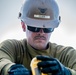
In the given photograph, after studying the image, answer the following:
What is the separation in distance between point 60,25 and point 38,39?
1215 millimetres

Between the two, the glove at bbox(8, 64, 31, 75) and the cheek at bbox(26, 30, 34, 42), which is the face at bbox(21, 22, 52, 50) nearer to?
the cheek at bbox(26, 30, 34, 42)

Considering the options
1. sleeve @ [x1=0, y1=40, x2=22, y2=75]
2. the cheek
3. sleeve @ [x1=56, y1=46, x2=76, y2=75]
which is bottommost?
sleeve @ [x1=56, y1=46, x2=76, y2=75]

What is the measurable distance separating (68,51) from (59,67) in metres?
0.46

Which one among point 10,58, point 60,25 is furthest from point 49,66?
point 60,25

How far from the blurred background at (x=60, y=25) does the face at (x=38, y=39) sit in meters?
1.13

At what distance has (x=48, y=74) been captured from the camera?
39.5 inches

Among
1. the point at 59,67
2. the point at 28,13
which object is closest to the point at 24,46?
the point at 28,13

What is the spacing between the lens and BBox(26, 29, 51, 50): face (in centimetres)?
144

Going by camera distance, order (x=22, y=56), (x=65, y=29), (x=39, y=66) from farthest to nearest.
→ (x=65, y=29) → (x=22, y=56) → (x=39, y=66)

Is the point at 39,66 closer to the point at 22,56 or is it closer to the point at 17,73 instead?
the point at 17,73

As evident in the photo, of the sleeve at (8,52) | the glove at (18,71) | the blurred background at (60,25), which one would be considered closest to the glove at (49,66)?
the glove at (18,71)

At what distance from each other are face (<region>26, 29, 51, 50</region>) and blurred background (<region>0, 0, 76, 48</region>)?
113cm

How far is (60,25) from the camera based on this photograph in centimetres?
263

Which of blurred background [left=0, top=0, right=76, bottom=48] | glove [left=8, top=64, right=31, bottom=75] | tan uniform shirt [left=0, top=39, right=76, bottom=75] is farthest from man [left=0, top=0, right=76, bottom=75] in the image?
blurred background [left=0, top=0, right=76, bottom=48]
